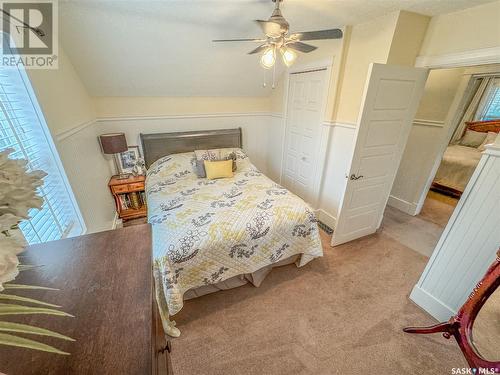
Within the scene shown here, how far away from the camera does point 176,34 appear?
7.22ft

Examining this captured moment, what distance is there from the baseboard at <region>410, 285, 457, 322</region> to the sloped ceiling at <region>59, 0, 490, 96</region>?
92.1 inches

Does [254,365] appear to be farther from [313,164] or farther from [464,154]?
[464,154]

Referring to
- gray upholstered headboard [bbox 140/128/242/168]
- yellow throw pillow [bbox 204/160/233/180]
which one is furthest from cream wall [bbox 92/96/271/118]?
yellow throw pillow [bbox 204/160/233/180]

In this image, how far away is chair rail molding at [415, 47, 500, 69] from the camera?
5.41 ft

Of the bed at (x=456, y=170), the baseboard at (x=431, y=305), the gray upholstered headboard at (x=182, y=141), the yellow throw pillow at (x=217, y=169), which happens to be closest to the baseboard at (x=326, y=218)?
the baseboard at (x=431, y=305)

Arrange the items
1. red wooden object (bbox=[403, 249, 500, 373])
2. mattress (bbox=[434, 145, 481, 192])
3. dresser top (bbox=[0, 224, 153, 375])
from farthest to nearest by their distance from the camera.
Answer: mattress (bbox=[434, 145, 481, 192]) → red wooden object (bbox=[403, 249, 500, 373]) → dresser top (bbox=[0, 224, 153, 375])

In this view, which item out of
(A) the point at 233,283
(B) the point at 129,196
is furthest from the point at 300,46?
(B) the point at 129,196

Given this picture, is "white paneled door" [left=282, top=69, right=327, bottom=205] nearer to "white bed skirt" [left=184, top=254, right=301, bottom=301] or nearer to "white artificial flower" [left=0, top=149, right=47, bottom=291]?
"white bed skirt" [left=184, top=254, right=301, bottom=301]

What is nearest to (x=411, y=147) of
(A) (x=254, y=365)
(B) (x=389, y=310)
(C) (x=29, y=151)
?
(B) (x=389, y=310)

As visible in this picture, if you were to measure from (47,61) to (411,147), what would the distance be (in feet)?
13.9

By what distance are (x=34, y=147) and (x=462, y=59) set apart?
3.42 metres

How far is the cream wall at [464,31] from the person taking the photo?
1627mm

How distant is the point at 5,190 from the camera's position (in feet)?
1.57

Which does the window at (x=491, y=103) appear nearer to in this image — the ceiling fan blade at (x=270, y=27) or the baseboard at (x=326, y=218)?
the baseboard at (x=326, y=218)
